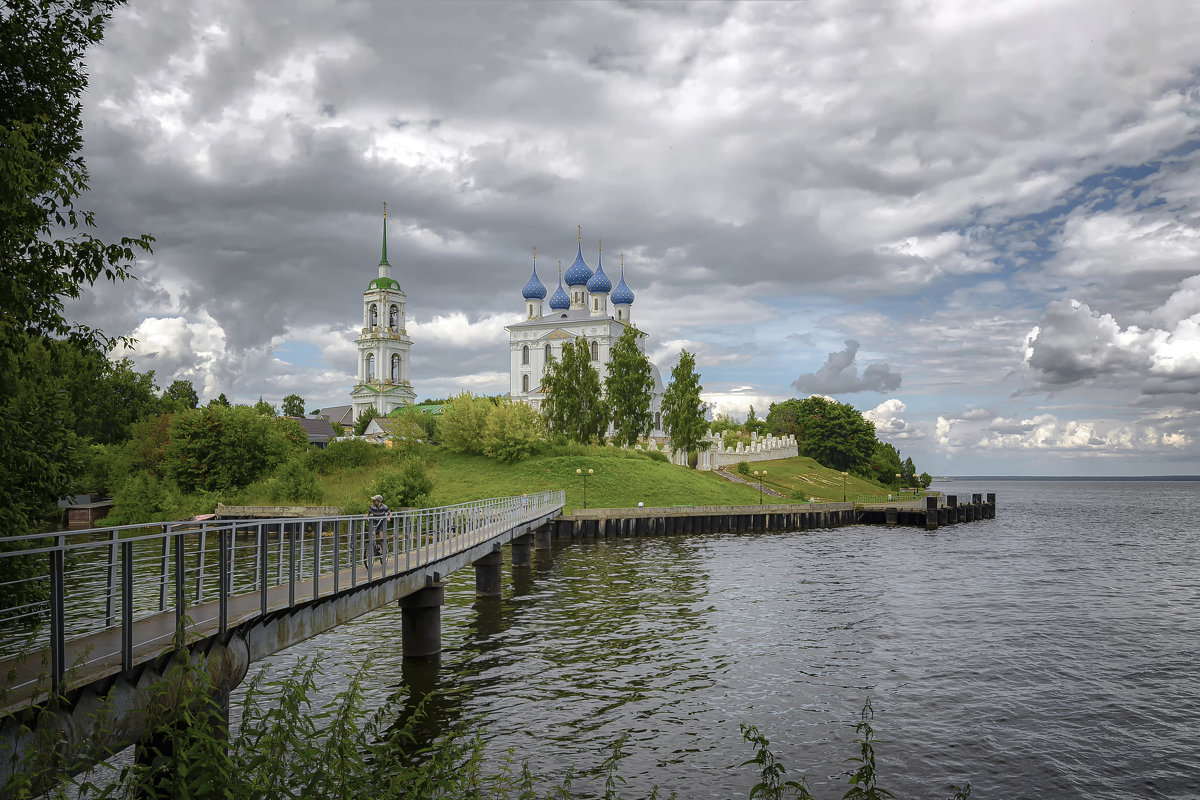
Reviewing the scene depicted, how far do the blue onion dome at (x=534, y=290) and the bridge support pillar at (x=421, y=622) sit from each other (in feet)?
399

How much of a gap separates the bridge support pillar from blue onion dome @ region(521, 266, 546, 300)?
121500 mm

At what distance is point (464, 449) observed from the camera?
8712 centimetres

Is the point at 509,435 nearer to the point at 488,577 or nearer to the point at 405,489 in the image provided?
the point at 405,489

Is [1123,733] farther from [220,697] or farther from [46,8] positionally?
[46,8]

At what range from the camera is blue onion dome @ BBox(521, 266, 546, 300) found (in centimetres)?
14350

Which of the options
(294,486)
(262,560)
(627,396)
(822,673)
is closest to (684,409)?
(627,396)

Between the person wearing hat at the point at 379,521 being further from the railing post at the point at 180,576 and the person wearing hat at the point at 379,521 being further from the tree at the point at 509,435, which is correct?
the tree at the point at 509,435

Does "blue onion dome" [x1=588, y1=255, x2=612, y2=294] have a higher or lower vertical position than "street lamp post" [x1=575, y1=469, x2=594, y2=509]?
higher

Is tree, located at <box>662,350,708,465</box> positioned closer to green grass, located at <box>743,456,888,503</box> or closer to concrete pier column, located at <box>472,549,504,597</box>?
green grass, located at <box>743,456,888,503</box>

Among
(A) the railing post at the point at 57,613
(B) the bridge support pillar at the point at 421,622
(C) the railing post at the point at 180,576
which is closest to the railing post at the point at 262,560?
(C) the railing post at the point at 180,576

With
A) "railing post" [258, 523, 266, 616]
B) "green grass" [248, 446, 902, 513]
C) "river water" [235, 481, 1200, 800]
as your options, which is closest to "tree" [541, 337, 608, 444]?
"green grass" [248, 446, 902, 513]

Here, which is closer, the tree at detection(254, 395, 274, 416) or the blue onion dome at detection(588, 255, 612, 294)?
the tree at detection(254, 395, 274, 416)

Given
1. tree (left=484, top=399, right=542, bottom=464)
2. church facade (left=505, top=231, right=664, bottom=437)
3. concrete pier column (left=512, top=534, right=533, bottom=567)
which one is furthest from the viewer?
church facade (left=505, top=231, right=664, bottom=437)

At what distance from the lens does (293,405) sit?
16750 cm
